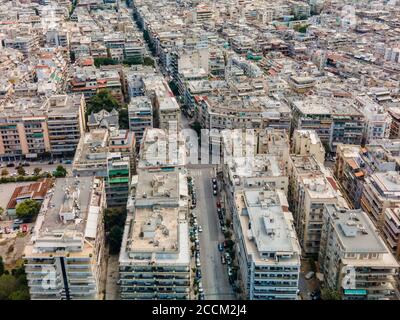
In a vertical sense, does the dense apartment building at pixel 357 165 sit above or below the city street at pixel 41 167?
above

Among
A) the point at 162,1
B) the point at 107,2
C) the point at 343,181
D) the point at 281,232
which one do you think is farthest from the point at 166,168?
the point at 107,2

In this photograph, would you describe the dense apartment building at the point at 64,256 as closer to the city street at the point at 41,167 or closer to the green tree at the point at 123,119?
the city street at the point at 41,167

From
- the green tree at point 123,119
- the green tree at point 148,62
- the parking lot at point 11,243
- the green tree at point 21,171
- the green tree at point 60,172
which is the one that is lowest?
the parking lot at point 11,243

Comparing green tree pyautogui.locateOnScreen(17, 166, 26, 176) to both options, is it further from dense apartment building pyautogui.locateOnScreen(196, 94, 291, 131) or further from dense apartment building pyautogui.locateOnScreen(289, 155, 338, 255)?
dense apartment building pyautogui.locateOnScreen(289, 155, 338, 255)

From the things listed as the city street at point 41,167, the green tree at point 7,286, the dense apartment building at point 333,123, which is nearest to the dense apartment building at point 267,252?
the green tree at point 7,286

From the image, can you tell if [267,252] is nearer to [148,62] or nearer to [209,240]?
[209,240]

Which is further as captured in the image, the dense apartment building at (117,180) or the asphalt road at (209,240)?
the dense apartment building at (117,180)

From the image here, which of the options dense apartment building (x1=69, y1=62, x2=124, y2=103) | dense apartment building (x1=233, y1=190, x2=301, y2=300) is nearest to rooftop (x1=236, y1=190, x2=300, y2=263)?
dense apartment building (x1=233, y1=190, x2=301, y2=300)
